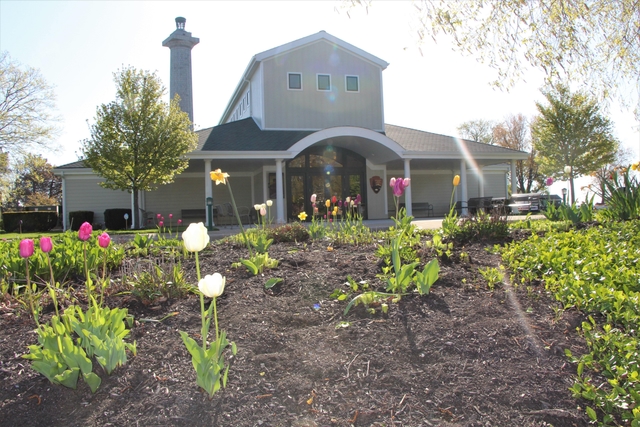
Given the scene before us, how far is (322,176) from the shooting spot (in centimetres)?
1809

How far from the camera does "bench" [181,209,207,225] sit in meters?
18.4

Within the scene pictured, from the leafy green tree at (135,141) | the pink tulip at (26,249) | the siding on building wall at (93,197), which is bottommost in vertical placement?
the pink tulip at (26,249)

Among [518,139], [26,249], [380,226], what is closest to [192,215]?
[380,226]

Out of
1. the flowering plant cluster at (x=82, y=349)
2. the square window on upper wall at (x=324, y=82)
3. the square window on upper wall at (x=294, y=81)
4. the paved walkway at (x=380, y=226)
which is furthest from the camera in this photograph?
the square window on upper wall at (x=324, y=82)

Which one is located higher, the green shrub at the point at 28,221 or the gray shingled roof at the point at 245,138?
the gray shingled roof at the point at 245,138

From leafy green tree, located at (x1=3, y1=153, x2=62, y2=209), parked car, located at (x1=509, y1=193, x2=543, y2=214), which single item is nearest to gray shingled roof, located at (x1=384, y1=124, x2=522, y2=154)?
parked car, located at (x1=509, y1=193, x2=543, y2=214)

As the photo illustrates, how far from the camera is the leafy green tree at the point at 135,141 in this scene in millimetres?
14562

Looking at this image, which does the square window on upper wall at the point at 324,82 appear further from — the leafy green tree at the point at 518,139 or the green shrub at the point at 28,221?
the leafy green tree at the point at 518,139

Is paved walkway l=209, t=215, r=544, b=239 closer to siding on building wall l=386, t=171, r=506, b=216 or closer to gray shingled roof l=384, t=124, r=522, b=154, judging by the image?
gray shingled roof l=384, t=124, r=522, b=154

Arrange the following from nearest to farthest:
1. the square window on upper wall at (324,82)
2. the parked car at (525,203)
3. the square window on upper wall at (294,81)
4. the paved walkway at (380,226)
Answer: the paved walkway at (380,226) < the parked car at (525,203) < the square window on upper wall at (294,81) < the square window on upper wall at (324,82)

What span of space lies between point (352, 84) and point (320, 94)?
1.47 meters

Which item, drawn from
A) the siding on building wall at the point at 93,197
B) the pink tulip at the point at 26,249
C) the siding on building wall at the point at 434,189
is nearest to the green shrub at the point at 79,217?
the siding on building wall at the point at 93,197

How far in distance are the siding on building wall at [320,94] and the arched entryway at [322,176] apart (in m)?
1.26

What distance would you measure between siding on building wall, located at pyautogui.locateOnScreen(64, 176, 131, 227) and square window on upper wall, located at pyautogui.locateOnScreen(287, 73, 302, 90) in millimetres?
7939
